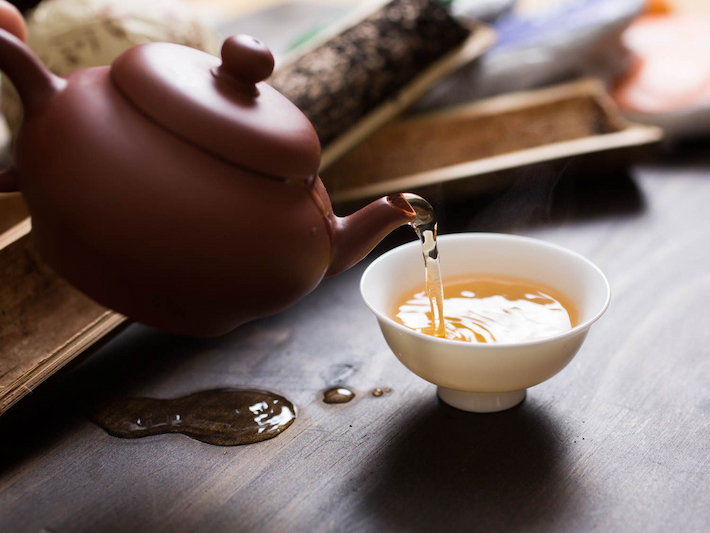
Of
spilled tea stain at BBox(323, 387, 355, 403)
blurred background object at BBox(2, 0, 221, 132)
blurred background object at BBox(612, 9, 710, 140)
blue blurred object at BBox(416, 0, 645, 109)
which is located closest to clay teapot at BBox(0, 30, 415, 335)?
spilled tea stain at BBox(323, 387, 355, 403)

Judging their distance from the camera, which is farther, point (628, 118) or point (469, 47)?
point (628, 118)

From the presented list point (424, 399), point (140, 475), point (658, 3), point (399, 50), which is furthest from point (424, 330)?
point (658, 3)

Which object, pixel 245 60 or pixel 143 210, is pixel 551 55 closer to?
pixel 245 60

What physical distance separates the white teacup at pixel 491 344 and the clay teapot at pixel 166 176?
0.75 feet

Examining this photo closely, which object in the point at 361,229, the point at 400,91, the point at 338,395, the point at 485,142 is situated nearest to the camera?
the point at 361,229

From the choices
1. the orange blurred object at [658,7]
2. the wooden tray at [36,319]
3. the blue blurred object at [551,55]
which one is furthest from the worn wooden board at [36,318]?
the orange blurred object at [658,7]

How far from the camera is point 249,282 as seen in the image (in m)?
0.74

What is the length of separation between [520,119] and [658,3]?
99 centimetres

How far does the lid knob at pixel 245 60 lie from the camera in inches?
27.9

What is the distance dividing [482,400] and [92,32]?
3.33 feet

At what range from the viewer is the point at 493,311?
3.26 feet

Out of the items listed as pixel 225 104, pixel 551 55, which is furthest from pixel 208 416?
pixel 551 55

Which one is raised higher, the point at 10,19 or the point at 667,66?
the point at 10,19

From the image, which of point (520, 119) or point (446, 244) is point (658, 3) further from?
point (446, 244)
